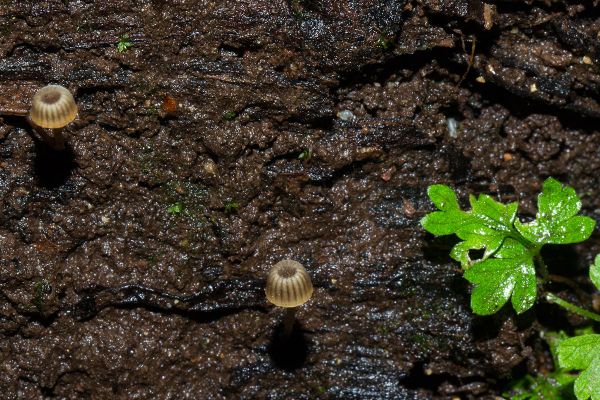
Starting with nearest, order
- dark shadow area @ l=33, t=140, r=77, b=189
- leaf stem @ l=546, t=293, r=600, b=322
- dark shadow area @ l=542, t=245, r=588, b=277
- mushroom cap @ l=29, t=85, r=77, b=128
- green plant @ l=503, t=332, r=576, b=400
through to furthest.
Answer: mushroom cap @ l=29, t=85, r=77, b=128 → dark shadow area @ l=33, t=140, r=77, b=189 → leaf stem @ l=546, t=293, r=600, b=322 → green plant @ l=503, t=332, r=576, b=400 → dark shadow area @ l=542, t=245, r=588, b=277

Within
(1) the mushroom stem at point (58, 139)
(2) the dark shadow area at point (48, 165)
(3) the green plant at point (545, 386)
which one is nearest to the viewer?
(1) the mushroom stem at point (58, 139)

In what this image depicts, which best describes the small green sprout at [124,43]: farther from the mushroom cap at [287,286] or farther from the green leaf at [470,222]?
the green leaf at [470,222]

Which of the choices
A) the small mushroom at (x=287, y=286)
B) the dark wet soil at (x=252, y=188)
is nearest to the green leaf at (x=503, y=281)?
the dark wet soil at (x=252, y=188)

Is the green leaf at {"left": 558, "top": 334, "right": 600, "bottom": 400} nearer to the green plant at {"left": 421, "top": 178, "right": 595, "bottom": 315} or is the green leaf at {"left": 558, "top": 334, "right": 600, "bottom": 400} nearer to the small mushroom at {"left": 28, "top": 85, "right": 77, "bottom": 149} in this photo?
the green plant at {"left": 421, "top": 178, "right": 595, "bottom": 315}

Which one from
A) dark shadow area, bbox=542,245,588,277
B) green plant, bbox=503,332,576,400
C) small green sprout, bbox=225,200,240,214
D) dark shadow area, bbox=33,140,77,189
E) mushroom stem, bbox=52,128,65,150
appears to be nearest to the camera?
mushroom stem, bbox=52,128,65,150

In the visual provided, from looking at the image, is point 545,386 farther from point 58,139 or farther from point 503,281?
point 58,139

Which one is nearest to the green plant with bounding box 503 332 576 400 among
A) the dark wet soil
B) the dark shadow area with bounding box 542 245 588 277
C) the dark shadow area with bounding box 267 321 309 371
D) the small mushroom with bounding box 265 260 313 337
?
the dark wet soil

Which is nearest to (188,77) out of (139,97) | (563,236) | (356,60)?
(139,97)

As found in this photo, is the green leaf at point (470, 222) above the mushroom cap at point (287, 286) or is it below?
above
